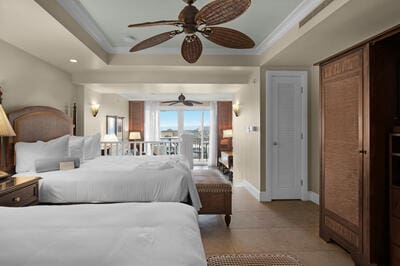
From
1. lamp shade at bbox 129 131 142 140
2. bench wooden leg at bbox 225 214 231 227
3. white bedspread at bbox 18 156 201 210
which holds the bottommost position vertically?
bench wooden leg at bbox 225 214 231 227

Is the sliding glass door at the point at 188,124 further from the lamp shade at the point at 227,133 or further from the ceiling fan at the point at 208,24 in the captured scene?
the ceiling fan at the point at 208,24

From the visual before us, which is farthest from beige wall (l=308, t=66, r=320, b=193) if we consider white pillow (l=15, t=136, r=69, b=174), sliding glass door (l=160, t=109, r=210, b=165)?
sliding glass door (l=160, t=109, r=210, b=165)

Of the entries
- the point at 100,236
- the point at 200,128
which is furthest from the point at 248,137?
the point at 200,128

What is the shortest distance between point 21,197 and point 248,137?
13.6ft

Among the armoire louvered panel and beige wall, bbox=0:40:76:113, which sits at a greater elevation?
beige wall, bbox=0:40:76:113

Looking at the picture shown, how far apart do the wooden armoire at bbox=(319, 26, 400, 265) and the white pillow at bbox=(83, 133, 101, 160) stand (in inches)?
138

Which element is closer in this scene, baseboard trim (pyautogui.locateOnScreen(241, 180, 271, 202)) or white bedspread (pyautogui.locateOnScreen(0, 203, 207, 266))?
white bedspread (pyautogui.locateOnScreen(0, 203, 207, 266))

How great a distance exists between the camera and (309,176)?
15.1ft

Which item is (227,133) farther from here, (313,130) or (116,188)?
(116,188)

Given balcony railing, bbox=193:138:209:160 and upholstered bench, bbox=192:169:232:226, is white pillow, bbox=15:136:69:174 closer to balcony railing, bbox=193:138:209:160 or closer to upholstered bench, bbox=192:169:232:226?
upholstered bench, bbox=192:169:232:226

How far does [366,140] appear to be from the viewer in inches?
87.4

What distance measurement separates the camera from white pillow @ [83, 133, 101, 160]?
13.2ft

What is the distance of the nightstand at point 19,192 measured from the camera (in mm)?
2135

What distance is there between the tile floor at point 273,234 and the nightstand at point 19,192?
1833 millimetres
